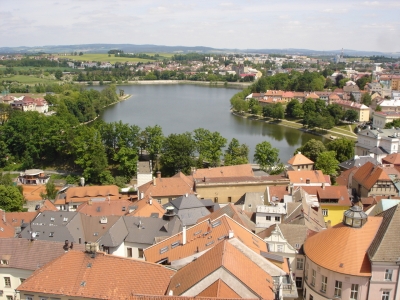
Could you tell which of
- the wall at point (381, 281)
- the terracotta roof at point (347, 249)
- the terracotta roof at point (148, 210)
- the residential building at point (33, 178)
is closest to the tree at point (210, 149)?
the residential building at point (33, 178)

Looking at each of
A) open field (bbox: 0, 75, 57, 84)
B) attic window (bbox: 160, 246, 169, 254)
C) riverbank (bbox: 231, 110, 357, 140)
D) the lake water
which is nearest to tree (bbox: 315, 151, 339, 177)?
the lake water

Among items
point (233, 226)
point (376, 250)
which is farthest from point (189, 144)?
point (376, 250)

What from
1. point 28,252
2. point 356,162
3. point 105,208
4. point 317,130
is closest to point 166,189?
point 105,208

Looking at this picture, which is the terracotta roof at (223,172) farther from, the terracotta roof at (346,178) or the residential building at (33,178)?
the residential building at (33,178)

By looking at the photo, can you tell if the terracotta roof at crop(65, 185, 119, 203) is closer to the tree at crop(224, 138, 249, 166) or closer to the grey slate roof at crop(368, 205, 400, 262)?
the tree at crop(224, 138, 249, 166)

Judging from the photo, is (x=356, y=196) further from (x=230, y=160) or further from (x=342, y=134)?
(x=342, y=134)

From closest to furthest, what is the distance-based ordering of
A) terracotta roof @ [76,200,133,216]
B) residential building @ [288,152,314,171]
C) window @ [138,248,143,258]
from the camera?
window @ [138,248,143,258] < terracotta roof @ [76,200,133,216] < residential building @ [288,152,314,171]
